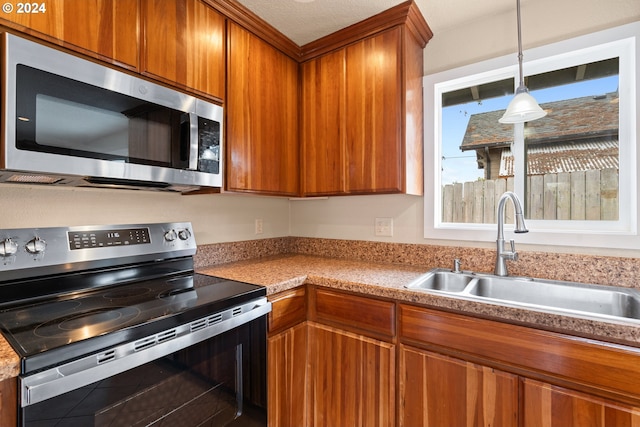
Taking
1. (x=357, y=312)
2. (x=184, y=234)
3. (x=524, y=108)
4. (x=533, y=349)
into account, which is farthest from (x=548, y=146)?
(x=184, y=234)

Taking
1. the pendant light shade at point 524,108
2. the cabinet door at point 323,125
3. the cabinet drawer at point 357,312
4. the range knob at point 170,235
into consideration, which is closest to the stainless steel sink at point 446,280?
the cabinet drawer at point 357,312

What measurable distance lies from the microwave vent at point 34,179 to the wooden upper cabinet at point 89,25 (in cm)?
46

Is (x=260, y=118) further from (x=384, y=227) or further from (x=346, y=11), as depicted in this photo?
(x=384, y=227)

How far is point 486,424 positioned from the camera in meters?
1.13

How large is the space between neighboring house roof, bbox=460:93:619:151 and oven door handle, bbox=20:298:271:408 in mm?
1647

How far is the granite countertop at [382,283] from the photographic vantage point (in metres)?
0.97

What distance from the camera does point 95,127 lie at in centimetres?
109

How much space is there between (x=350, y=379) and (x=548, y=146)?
157 centimetres

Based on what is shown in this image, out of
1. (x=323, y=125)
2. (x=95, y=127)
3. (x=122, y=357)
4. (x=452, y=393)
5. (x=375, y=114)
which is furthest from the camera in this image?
(x=323, y=125)

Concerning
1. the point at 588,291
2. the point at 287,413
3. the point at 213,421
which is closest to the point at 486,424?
the point at 588,291

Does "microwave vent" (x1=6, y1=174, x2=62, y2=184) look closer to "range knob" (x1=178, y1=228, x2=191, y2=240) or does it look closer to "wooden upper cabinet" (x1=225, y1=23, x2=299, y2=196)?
"range knob" (x1=178, y1=228, x2=191, y2=240)

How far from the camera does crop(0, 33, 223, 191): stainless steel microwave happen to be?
3.02ft

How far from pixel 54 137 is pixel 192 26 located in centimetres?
80

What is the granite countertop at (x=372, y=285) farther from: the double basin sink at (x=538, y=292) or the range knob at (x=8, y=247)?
the range knob at (x=8, y=247)
